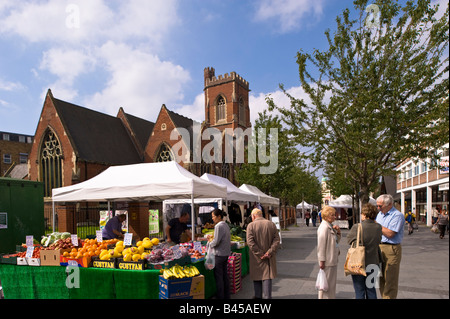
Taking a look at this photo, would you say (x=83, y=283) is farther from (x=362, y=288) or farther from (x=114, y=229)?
(x=362, y=288)

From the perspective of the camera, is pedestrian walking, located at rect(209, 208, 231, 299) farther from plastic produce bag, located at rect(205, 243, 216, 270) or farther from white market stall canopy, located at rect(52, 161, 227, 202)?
white market stall canopy, located at rect(52, 161, 227, 202)

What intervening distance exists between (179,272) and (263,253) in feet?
4.60

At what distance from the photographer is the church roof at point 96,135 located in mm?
29578

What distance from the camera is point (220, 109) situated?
4950cm

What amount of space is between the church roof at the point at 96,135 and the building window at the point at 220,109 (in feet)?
51.4

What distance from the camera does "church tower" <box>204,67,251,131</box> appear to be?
157ft

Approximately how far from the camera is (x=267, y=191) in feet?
79.7

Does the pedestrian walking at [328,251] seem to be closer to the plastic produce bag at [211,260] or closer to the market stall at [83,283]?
the plastic produce bag at [211,260]

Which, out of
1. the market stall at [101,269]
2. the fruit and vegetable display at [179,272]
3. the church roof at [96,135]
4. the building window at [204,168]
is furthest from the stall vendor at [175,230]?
the building window at [204,168]

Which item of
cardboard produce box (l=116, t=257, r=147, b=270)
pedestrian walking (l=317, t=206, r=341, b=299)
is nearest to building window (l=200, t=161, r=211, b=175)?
cardboard produce box (l=116, t=257, r=147, b=270)

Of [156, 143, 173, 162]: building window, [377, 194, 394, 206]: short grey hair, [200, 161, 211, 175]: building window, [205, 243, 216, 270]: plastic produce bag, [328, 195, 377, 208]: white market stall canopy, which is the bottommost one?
[328, 195, 377, 208]: white market stall canopy

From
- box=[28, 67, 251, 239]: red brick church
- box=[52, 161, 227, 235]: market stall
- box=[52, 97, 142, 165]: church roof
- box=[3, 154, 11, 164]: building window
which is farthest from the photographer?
box=[3, 154, 11, 164]: building window

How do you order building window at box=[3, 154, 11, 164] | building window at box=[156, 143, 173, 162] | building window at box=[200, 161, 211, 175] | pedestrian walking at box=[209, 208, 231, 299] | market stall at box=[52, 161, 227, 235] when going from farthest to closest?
building window at box=[3, 154, 11, 164] → building window at box=[200, 161, 211, 175] → building window at box=[156, 143, 173, 162] → market stall at box=[52, 161, 227, 235] → pedestrian walking at box=[209, 208, 231, 299]
